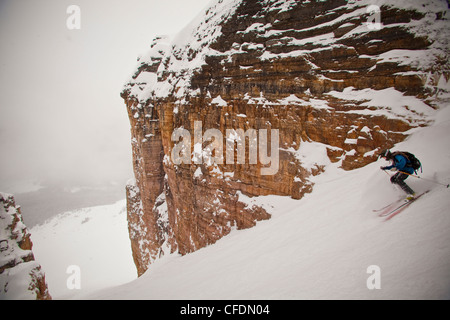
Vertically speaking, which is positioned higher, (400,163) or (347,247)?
(400,163)

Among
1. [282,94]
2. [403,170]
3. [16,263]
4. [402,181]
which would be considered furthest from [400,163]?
[16,263]

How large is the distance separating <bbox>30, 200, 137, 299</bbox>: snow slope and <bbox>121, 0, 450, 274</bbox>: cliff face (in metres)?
42.7

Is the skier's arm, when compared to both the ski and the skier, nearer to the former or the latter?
the skier

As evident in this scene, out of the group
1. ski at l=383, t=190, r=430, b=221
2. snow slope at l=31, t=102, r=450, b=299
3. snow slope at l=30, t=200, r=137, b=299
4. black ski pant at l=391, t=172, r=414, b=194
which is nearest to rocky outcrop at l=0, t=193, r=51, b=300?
snow slope at l=31, t=102, r=450, b=299

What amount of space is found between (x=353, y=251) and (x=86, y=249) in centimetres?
8628

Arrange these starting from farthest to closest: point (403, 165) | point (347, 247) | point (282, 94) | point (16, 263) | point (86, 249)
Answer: point (86, 249) → point (16, 263) → point (282, 94) → point (403, 165) → point (347, 247)

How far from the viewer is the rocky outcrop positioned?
11852 millimetres

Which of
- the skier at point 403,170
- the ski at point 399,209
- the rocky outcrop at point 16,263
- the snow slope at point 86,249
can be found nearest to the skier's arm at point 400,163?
→ the skier at point 403,170

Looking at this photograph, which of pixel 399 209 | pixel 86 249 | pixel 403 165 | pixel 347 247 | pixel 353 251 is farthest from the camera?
pixel 86 249

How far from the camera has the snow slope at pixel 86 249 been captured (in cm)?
4925

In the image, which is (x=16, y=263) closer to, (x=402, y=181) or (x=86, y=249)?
(x=402, y=181)

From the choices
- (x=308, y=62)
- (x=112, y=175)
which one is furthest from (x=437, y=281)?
(x=112, y=175)

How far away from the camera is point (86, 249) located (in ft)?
215
